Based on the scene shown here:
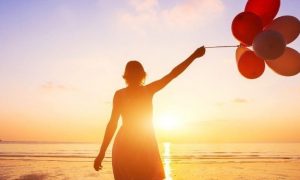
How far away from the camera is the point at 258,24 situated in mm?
4758

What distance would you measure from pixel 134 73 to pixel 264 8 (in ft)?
7.69

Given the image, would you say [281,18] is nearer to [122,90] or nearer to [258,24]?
[258,24]

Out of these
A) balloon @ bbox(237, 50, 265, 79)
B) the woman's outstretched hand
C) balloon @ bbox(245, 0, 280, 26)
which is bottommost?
A: the woman's outstretched hand

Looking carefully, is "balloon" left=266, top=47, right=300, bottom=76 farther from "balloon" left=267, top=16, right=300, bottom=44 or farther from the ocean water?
the ocean water

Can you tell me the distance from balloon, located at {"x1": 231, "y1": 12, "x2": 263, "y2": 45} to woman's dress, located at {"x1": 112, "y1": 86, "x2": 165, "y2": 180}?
6.15 ft

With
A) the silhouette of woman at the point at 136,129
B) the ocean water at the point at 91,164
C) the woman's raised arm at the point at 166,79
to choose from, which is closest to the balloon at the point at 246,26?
the silhouette of woman at the point at 136,129

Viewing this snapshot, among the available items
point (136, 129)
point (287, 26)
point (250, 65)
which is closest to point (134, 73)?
point (136, 129)

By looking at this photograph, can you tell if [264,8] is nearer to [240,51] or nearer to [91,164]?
[240,51]

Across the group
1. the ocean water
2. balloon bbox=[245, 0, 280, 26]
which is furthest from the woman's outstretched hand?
the ocean water

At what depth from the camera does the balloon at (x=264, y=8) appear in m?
4.92

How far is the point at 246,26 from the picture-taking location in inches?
186

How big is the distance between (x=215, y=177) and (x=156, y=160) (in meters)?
11.0

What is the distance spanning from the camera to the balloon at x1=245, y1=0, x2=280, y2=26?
4.92 m

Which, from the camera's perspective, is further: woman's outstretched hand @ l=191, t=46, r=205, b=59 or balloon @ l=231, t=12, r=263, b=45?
balloon @ l=231, t=12, r=263, b=45
